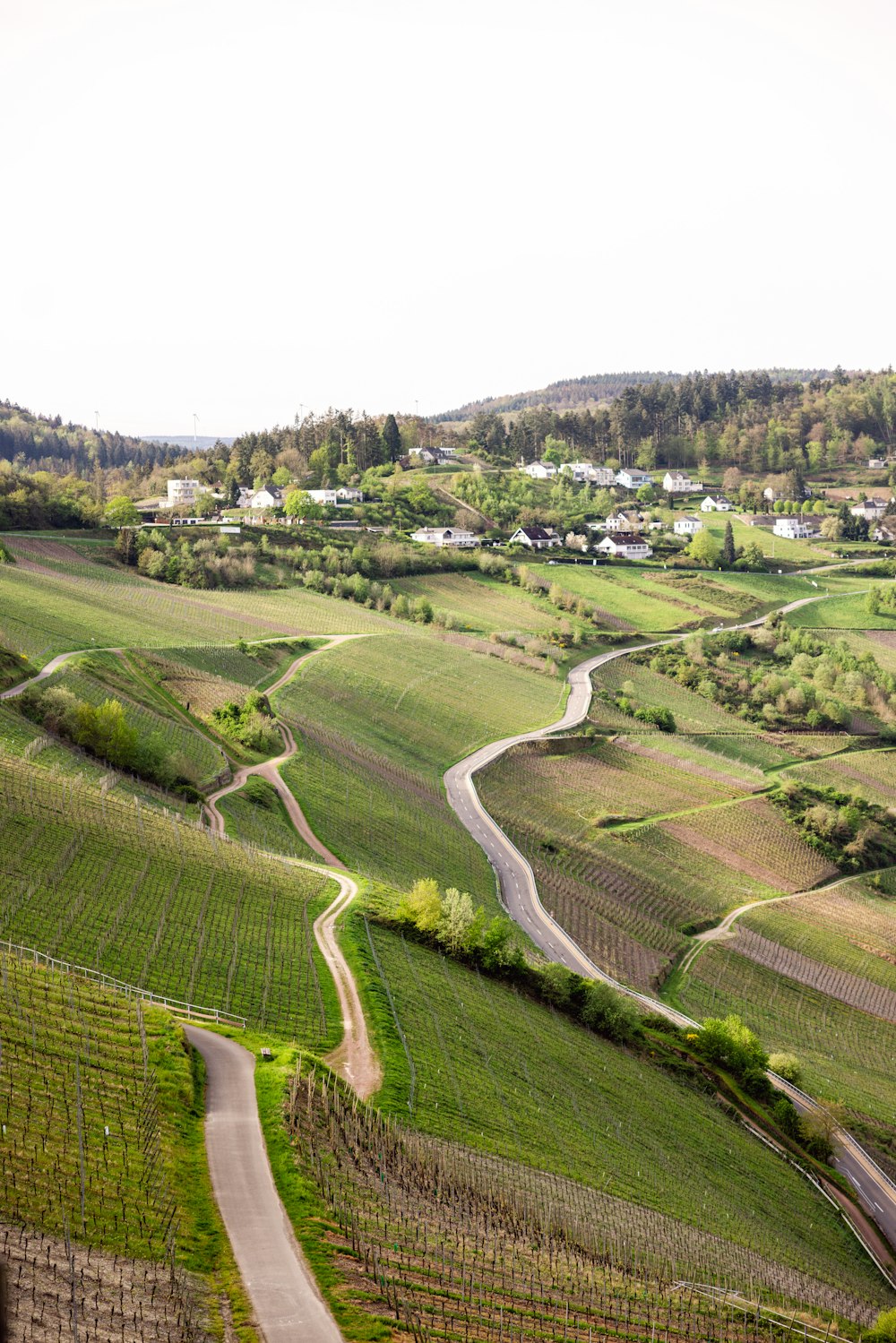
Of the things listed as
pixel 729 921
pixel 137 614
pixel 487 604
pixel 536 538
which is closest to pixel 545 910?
pixel 729 921

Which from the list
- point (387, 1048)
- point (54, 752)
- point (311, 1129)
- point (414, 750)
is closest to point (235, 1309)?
point (311, 1129)

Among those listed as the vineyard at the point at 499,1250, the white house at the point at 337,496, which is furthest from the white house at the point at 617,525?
the vineyard at the point at 499,1250

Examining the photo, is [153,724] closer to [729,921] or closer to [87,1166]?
[729,921]

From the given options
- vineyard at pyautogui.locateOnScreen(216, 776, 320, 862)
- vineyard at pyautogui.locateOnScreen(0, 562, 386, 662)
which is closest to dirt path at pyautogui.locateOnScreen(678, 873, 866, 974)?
vineyard at pyautogui.locateOnScreen(216, 776, 320, 862)

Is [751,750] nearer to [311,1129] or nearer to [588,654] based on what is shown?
[588,654]

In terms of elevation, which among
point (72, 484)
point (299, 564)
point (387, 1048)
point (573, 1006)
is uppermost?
point (72, 484)

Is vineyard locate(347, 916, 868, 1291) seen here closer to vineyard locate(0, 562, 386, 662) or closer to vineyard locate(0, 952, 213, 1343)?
vineyard locate(0, 952, 213, 1343)

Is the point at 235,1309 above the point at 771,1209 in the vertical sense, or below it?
above

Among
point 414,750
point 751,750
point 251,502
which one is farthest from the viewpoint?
point 251,502
